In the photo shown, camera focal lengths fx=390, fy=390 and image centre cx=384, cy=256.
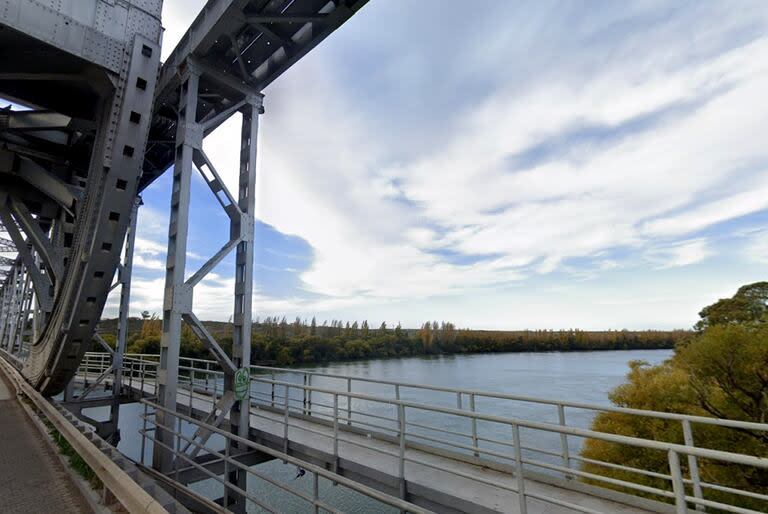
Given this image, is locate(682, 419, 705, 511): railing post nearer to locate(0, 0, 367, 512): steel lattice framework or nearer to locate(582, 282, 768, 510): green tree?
locate(0, 0, 367, 512): steel lattice framework

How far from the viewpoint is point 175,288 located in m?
5.73

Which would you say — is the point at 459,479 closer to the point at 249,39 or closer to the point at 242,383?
the point at 242,383

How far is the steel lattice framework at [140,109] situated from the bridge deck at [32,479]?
1272 mm

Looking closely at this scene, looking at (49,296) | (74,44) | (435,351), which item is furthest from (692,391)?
(435,351)

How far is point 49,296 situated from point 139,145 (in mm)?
6678

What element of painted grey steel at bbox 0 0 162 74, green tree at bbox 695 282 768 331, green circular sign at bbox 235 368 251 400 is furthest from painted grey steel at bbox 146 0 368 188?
green tree at bbox 695 282 768 331

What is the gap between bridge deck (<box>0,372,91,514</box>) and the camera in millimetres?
3490

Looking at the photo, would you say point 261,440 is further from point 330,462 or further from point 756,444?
point 756,444

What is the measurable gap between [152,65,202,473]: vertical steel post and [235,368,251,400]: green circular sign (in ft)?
2.82

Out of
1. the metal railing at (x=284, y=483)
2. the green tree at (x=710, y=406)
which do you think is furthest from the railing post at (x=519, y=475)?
the green tree at (x=710, y=406)

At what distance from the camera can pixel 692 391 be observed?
1366cm

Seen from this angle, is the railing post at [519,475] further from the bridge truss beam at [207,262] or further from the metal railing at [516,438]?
the bridge truss beam at [207,262]

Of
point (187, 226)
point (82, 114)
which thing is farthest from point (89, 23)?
point (187, 226)

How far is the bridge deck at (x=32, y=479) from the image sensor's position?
137 inches
